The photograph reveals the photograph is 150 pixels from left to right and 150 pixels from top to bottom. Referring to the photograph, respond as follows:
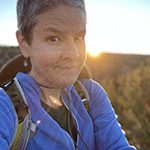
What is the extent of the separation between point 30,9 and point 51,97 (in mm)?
385

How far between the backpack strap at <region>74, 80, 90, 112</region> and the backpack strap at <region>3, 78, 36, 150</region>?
0.34 metres

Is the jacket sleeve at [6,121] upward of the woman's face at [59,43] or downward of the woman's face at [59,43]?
downward

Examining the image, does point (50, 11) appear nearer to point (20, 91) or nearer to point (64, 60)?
point (64, 60)

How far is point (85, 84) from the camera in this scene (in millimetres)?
1872

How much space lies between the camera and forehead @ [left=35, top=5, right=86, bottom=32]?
160 cm

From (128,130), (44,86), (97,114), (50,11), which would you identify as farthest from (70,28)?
(128,130)

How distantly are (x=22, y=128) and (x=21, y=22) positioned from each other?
0.43m

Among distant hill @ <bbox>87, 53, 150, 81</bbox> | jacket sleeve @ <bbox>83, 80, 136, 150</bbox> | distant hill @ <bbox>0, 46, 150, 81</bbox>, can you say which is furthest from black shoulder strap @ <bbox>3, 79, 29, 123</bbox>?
distant hill @ <bbox>87, 53, 150, 81</bbox>

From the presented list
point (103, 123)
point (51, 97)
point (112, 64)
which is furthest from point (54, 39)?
point (112, 64)

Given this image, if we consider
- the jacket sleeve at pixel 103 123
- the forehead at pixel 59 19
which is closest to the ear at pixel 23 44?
the forehead at pixel 59 19

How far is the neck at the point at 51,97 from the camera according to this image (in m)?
1.72

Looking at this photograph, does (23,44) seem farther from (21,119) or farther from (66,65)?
(21,119)

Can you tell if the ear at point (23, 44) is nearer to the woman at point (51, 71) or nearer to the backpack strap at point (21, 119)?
the woman at point (51, 71)

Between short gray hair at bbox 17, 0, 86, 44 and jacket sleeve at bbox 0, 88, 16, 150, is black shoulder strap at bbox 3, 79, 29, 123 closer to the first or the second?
jacket sleeve at bbox 0, 88, 16, 150
